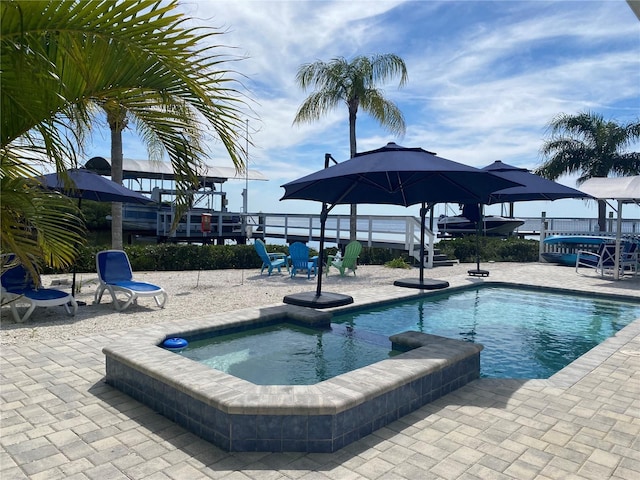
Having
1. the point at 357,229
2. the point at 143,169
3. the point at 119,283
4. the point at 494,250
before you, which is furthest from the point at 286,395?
the point at 143,169

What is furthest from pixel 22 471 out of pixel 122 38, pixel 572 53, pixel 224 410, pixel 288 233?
pixel 288 233

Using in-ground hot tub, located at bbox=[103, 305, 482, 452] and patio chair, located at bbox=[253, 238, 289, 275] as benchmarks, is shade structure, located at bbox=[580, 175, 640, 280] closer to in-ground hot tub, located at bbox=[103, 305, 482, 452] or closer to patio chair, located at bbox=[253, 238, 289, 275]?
patio chair, located at bbox=[253, 238, 289, 275]

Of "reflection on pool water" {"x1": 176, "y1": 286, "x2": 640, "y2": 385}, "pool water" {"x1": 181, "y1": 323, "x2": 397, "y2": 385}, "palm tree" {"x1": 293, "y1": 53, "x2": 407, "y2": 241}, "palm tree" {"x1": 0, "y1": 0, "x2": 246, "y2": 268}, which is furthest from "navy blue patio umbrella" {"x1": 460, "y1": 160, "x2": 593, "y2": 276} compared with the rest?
"palm tree" {"x1": 0, "y1": 0, "x2": 246, "y2": 268}

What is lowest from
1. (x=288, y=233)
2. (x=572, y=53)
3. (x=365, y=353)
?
(x=365, y=353)

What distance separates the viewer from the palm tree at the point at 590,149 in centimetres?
2191

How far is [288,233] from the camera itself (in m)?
23.0

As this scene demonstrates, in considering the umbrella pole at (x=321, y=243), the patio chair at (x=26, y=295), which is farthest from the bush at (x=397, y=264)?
the patio chair at (x=26, y=295)

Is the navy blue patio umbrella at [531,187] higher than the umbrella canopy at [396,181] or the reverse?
higher

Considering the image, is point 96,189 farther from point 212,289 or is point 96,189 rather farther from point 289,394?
point 289,394

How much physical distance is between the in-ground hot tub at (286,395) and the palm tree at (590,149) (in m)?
21.8

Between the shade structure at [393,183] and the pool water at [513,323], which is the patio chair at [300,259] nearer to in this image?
the shade structure at [393,183]

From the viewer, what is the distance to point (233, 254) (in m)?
14.7

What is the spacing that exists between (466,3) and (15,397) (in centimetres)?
870

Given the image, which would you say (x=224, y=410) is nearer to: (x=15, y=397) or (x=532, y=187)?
(x=15, y=397)
